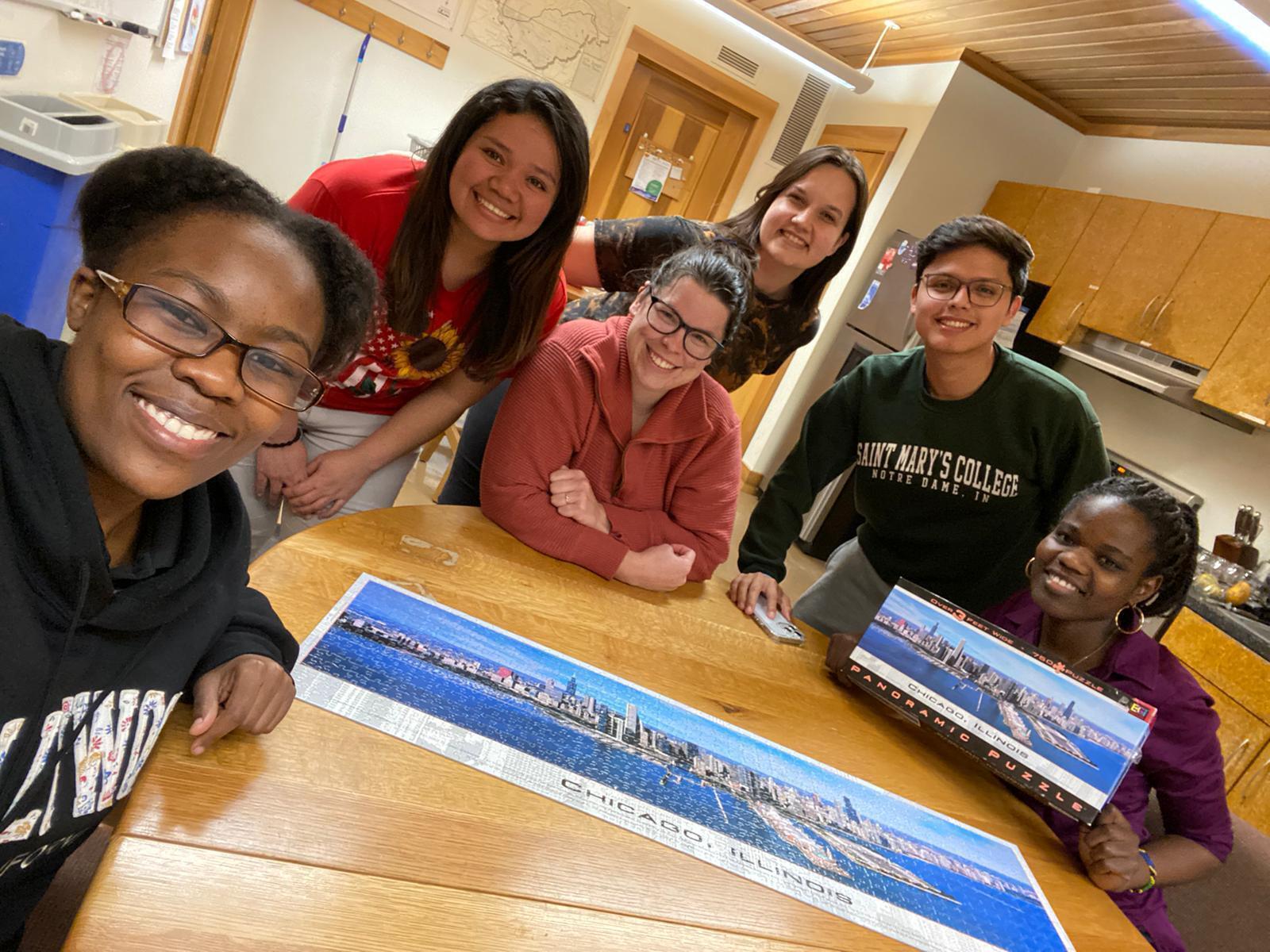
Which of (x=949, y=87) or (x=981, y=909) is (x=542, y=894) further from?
(x=949, y=87)

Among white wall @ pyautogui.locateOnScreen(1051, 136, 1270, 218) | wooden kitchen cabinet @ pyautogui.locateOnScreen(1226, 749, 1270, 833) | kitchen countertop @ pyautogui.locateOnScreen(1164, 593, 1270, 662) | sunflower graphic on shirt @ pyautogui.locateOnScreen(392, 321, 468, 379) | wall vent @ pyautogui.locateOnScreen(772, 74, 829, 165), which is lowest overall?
wooden kitchen cabinet @ pyautogui.locateOnScreen(1226, 749, 1270, 833)

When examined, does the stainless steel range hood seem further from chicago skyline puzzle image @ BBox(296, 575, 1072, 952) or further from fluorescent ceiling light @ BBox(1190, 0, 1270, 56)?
chicago skyline puzzle image @ BBox(296, 575, 1072, 952)

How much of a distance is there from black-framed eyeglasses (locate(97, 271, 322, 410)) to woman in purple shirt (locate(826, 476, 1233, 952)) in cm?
99

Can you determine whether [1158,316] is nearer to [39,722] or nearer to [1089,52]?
[1089,52]

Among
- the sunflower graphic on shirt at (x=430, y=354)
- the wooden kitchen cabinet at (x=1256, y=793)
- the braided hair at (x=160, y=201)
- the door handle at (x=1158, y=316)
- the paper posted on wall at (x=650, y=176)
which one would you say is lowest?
the wooden kitchen cabinet at (x=1256, y=793)

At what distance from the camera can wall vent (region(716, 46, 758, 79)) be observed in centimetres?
506

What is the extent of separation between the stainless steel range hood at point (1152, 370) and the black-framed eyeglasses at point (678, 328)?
9.66 ft

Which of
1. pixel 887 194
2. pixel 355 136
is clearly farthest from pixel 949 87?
pixel 355 136

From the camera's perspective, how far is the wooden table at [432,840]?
62 centimetres

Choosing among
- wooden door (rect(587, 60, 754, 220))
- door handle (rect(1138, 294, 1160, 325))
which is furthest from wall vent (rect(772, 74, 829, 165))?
door handle (rect(1138, 294, 1160, 325))

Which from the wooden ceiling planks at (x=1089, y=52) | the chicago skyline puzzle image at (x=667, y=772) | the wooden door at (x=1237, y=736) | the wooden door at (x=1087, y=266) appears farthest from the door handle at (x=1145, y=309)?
the chicago skyline puzzle image at (x=667, y=772)

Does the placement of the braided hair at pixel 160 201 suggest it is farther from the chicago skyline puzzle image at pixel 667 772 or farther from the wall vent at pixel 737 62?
the wall vent at pixel 737 62

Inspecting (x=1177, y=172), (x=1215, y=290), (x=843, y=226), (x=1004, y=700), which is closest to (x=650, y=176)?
(x=1177, y=172)

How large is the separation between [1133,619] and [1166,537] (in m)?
0.14
